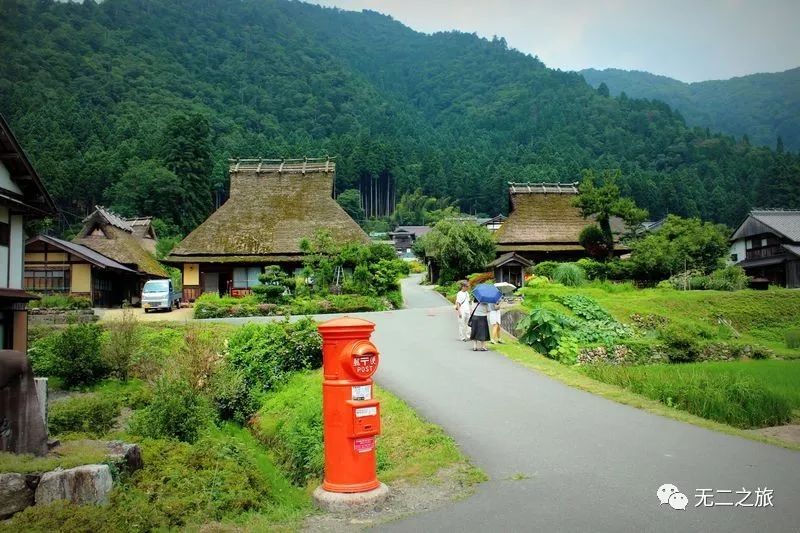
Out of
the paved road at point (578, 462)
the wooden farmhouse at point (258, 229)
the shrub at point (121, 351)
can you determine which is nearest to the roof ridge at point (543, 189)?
the wooden farmhouse at point (258, 229)

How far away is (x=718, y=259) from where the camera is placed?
117 ft

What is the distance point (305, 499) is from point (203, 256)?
96.8 ft

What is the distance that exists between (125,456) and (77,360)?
340 inches

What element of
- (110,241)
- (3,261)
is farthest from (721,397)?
(110,241)

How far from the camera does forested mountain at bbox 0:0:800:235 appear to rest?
2899 inches

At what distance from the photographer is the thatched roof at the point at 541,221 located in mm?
41531

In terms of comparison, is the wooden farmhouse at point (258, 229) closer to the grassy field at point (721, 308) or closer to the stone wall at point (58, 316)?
the stone wall at point (58, 316)

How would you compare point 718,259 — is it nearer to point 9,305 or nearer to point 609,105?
point 9,305

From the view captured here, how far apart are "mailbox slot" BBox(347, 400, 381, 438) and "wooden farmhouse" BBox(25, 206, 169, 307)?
1216 inches

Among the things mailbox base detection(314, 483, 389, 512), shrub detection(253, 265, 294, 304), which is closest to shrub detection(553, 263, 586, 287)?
shrub detection(253, 265, 294, 304)

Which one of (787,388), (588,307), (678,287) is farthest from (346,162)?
(787,388)

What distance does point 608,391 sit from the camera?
11633 millimetres

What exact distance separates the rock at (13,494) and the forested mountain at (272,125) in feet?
210

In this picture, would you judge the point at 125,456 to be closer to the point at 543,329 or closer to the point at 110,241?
the point at 543,329
